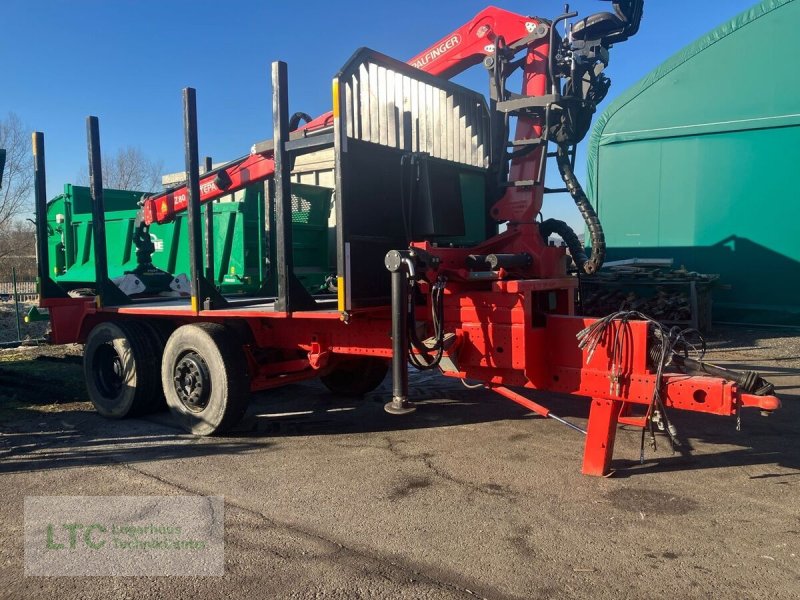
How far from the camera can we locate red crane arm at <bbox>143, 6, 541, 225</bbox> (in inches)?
237

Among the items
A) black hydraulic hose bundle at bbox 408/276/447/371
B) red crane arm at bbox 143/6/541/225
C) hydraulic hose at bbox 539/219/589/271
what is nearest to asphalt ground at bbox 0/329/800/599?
black hydraulic hose bundle at bbox 408/276/447/371

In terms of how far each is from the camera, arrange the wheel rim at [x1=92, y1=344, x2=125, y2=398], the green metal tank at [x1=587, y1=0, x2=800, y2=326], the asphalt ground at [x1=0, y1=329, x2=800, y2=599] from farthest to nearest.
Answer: the green metal tank at [x1=587, y1=0, x2=800, y2=326] < the wheel rim at [x1=92, y1=344, x2=125, y2=398] < the asphalt ground at [x1=0, y1=329, x2=800, y2=599]

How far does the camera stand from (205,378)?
19.7ft

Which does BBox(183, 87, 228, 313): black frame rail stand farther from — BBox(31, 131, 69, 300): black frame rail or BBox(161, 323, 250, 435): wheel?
BBox(31, 131, 69, 300): black frame rail

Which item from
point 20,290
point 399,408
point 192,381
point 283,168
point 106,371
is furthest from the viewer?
point 20,290

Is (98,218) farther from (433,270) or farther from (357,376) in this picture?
(433,270)

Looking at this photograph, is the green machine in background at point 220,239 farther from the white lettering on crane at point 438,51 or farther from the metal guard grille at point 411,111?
the metal guard grille at point 411,111

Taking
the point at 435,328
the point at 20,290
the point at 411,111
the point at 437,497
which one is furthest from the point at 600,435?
the point at 20,290

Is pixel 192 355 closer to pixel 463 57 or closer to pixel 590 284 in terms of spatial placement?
pixel 463 57

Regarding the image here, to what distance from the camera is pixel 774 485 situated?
4.55 meters

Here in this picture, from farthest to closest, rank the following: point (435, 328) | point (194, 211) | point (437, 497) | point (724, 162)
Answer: point (724, 162), point (194, 211), point (435, 328), point (437, 497)

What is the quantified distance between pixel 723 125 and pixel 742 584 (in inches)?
481

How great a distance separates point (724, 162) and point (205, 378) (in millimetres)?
11777

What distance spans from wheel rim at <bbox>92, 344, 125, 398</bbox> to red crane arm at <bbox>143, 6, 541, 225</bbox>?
69.9 inches
